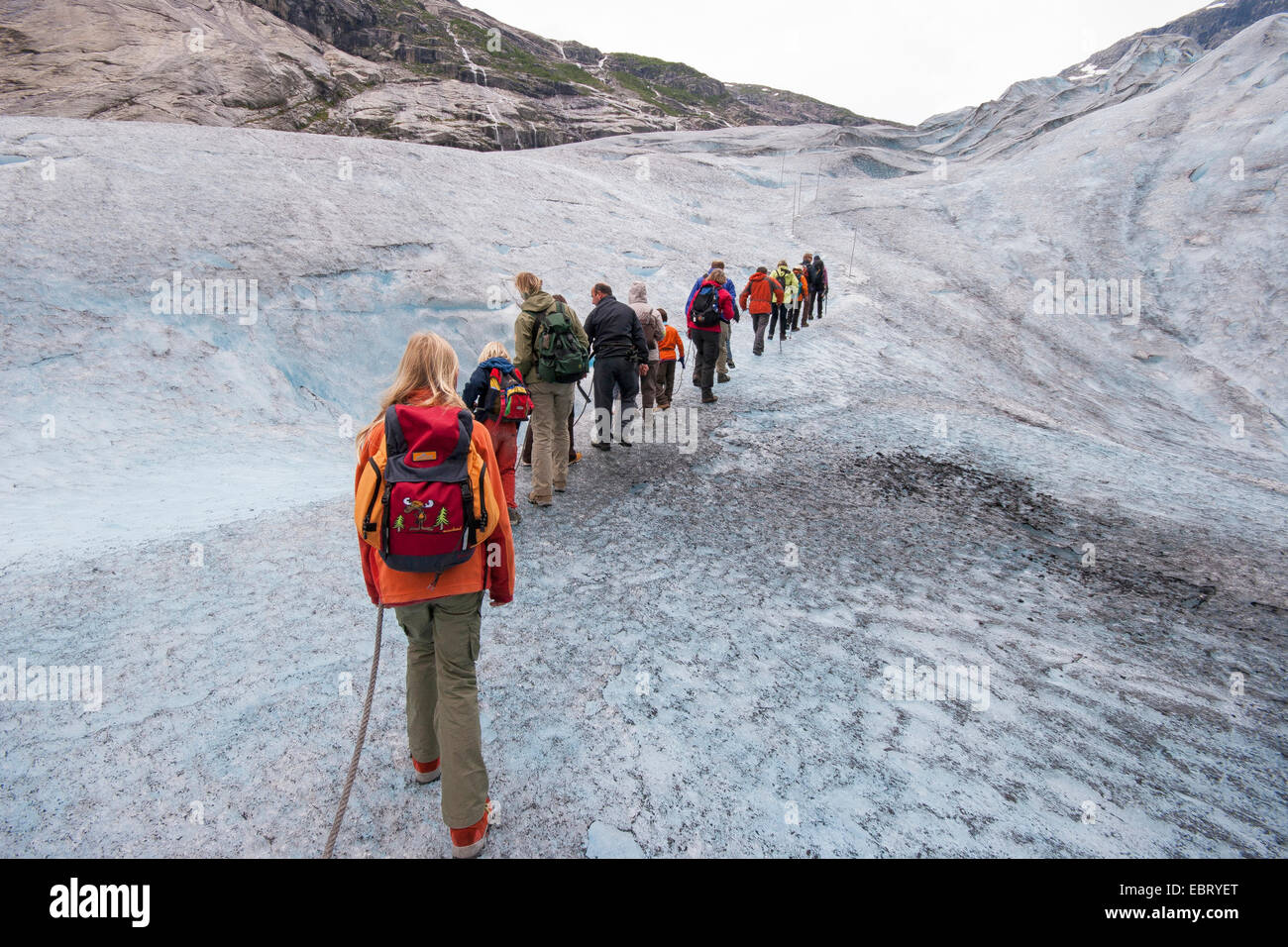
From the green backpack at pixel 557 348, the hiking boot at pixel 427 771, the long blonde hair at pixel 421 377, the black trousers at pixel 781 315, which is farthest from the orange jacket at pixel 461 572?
the black trousers at pixel 781 315

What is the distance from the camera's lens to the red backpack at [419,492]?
3.03m

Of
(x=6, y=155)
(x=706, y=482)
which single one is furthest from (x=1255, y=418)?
(x=6, y=155)

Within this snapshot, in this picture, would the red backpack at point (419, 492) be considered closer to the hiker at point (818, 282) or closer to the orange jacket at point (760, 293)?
the orange jacket at point (760, 293)

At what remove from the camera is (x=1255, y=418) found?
16.9 m

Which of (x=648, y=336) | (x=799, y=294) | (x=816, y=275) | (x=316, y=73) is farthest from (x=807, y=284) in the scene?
(x=316, y=73)

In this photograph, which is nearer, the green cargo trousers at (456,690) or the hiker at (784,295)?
the green cargo trousers at (456,690)

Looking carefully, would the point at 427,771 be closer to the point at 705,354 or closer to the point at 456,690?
the point at 456,690

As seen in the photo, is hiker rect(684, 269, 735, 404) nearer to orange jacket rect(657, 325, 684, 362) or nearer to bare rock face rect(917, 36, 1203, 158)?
orange jacket rect(657, 325, 684, 362)

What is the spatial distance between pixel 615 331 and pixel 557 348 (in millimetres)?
1433

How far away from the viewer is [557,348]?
722 centimetres

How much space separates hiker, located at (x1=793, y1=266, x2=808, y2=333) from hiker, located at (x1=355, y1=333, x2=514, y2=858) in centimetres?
1491

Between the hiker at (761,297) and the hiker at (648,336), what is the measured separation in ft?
15.8

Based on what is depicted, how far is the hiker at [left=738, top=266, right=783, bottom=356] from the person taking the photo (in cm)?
1447
